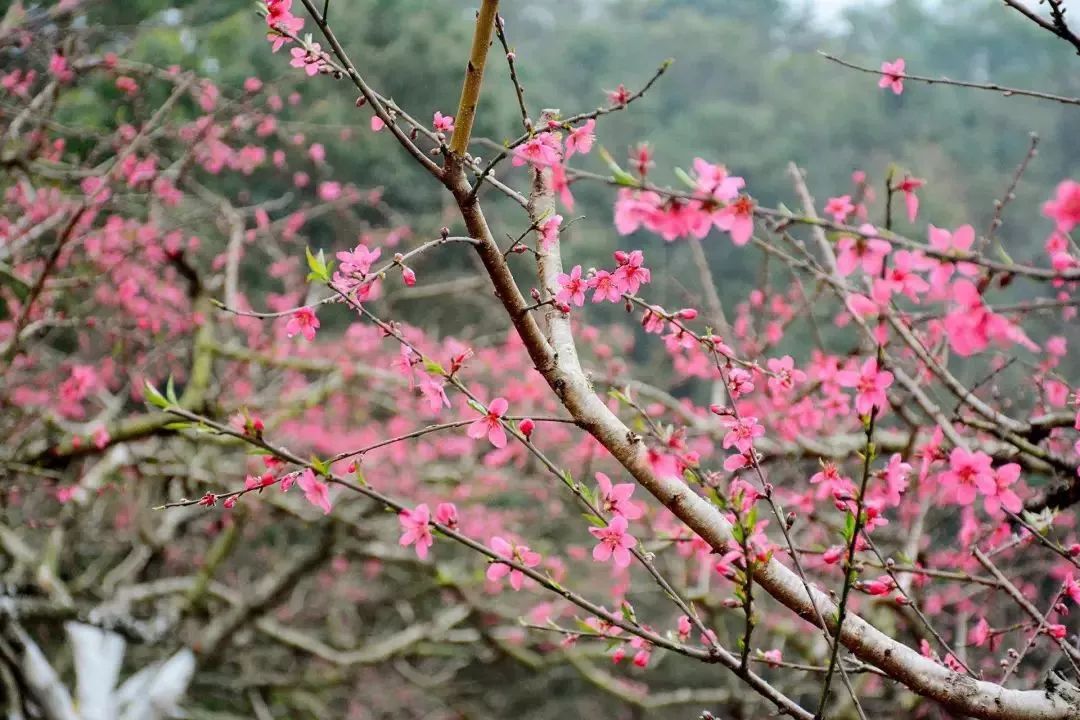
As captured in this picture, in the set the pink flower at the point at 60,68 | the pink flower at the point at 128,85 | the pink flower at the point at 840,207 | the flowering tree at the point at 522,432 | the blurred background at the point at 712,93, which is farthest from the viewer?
the blurred background at the point at 712,93

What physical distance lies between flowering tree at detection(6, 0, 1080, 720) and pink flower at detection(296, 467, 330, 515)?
0.03 m

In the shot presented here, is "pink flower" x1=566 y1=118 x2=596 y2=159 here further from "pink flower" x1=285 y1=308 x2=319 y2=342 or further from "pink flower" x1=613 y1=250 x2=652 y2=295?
"pink flower" x1=285 y1=308 x2=319 y2=342

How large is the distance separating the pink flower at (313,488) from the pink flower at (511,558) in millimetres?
366

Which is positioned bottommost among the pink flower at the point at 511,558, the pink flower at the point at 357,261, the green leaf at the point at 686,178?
the pink flower at the point at 511,558

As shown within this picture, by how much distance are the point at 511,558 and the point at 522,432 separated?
0.85 ft

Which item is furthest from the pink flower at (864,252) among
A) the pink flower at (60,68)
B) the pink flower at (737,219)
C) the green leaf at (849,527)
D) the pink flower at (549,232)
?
the pink flower at (60,68)

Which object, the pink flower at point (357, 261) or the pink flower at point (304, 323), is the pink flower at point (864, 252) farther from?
the pink flower at point (304, 323)

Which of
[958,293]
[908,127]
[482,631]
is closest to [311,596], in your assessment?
[482,631]

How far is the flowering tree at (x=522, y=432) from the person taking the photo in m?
1.34

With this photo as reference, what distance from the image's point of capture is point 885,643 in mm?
1350

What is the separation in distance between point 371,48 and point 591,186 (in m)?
4.76

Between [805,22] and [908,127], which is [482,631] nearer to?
[908,127]

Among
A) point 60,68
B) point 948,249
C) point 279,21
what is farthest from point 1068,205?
point 60,68

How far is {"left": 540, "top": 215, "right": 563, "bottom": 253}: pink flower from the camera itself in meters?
1.70
